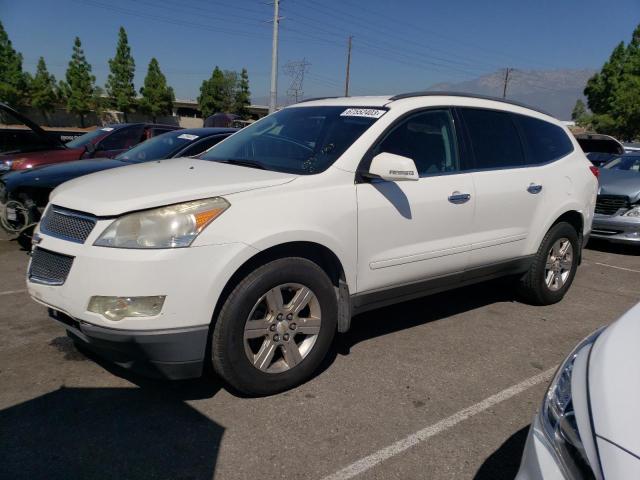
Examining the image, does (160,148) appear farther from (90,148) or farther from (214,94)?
(214,94)

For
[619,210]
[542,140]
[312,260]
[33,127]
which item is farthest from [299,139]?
[619,210]

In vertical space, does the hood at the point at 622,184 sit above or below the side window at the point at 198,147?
below

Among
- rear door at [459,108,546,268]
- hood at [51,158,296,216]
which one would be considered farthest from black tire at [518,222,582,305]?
hood at [51,158,296,216]

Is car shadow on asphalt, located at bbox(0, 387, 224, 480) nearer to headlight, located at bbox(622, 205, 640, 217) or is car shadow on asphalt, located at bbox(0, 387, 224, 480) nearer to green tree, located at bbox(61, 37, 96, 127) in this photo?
headlight, located at bbox(622, 205, 640, 217)

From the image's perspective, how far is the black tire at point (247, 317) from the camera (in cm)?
284

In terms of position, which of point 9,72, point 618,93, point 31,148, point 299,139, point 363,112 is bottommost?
point 31,148

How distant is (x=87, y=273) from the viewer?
267 centimetres

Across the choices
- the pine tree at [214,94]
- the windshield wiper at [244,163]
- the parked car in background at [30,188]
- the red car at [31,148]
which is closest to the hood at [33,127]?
the red car at [31,148]

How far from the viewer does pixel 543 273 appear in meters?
4.84

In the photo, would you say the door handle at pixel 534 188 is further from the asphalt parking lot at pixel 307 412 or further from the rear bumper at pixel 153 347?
the rear bumper at pixel 153 347

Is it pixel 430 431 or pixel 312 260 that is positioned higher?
pixel 312 260

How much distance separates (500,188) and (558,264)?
4.45 feet

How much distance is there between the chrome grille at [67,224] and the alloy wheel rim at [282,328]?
1.00m

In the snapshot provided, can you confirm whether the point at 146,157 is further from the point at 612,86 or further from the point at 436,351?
the point at 612,86
